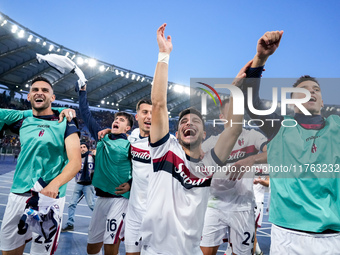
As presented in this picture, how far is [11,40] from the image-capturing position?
19312mm

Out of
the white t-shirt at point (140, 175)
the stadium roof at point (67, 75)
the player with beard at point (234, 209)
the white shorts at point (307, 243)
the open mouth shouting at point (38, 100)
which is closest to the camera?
the white shorts at point (307, 243)

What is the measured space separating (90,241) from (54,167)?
1.55 meters

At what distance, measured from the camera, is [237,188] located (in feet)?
13.5

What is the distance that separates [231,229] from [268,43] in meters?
2.91

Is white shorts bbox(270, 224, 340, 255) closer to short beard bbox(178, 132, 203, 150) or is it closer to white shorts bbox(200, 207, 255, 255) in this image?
short beard bbox(178, 132, 203, 150)

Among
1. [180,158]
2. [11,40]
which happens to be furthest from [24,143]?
[11,40]

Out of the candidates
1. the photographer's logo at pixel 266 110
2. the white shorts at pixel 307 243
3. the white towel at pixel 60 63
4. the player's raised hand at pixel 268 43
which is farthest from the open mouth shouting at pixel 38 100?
the white shorts at pixel 307 243

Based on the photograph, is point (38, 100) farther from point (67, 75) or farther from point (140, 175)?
point (67, 75)

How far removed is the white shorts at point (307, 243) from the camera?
93.4 inches

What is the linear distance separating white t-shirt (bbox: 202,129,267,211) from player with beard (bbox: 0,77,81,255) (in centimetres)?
197

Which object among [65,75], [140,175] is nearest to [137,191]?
[140,175]

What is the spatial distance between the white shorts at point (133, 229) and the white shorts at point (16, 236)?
3.36ft

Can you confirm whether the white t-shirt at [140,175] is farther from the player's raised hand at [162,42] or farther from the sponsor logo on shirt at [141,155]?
the player's raised hand at [162,42]

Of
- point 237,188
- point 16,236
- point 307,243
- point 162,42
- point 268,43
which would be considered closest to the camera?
point 268,43
